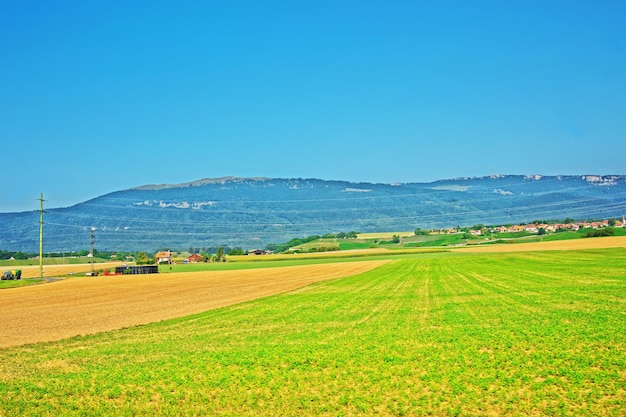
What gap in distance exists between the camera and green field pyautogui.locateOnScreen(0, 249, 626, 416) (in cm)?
1483

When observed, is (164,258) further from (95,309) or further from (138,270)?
(95,309)

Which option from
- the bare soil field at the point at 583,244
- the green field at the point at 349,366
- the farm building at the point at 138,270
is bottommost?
the farm building at the point at 138,270

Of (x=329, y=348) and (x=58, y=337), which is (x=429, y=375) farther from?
(x=58, y=337)

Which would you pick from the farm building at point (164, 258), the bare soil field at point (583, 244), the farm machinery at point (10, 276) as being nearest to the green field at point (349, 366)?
the farm machinery at point (10, 276)

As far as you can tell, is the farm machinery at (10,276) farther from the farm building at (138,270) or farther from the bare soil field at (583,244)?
the bare soil field at (583,244)

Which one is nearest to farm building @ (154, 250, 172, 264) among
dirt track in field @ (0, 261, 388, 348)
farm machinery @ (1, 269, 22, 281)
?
farm machinery @ (1, 269, 22, 281)

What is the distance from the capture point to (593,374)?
1572cm

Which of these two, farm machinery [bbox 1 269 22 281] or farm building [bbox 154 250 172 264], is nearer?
farm machinery [bbox 1 269 22 281]

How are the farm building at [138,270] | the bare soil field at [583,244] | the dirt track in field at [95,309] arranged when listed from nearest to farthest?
the dirt track in field at [95,309] → the bare soil field at [583,244] → the farm building at [138,270]

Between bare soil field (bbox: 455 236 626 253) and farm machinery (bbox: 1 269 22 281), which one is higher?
bare soil field (bbox: 455 236 626 253)

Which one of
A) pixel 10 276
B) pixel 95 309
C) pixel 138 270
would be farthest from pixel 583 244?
pixel 10 276

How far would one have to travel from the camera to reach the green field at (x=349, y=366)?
14.8 m

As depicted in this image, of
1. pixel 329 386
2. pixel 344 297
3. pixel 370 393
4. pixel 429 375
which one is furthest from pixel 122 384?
pixel 344 297

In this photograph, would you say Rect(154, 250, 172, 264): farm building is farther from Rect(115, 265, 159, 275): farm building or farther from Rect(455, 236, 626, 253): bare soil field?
Rect(455, 236, 626, 253): bare soil field
